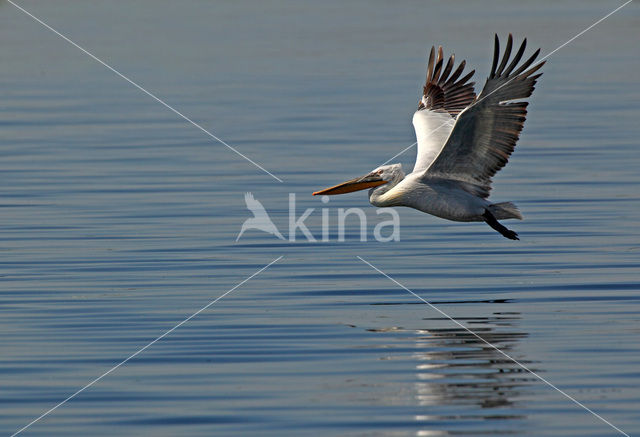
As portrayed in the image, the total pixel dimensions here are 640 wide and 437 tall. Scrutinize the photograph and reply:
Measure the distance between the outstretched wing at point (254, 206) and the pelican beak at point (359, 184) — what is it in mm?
1058

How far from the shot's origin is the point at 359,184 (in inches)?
462

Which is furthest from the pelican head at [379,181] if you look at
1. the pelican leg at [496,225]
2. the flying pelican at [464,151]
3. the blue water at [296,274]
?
the pelican leg at [496,225]

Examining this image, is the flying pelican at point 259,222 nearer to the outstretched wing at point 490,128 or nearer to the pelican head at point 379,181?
the pelican head at point 379,181

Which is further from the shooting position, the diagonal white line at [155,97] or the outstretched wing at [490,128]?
the diagonal white line at [155,97]

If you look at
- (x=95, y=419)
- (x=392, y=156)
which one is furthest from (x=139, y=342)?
(x=392, y=156)

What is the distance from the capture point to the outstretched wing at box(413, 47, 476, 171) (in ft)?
37.8

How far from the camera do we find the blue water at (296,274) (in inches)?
285

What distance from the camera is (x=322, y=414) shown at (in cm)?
703

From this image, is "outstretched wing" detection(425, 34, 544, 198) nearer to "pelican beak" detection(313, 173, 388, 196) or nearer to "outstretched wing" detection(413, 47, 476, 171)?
"outstretched wing" detection(413, 47, 476, 171)

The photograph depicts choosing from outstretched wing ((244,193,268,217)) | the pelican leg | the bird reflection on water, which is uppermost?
outstretched wing ((244,193,268,217))

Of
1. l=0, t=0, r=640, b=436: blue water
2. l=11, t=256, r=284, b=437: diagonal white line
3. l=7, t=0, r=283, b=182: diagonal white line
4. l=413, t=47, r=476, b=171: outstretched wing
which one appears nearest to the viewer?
l=11, t=256, r=284, b=437: diagonal white line

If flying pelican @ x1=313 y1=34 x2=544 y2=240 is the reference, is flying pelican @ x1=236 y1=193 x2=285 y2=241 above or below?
below

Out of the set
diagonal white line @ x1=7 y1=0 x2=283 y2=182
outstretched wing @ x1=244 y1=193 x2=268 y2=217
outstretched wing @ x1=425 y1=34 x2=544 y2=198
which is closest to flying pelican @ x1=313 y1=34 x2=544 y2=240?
outstretched wing @ x1=425 y1=34 x2=544 y2=198

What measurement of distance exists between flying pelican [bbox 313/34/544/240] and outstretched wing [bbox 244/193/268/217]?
1.08m
